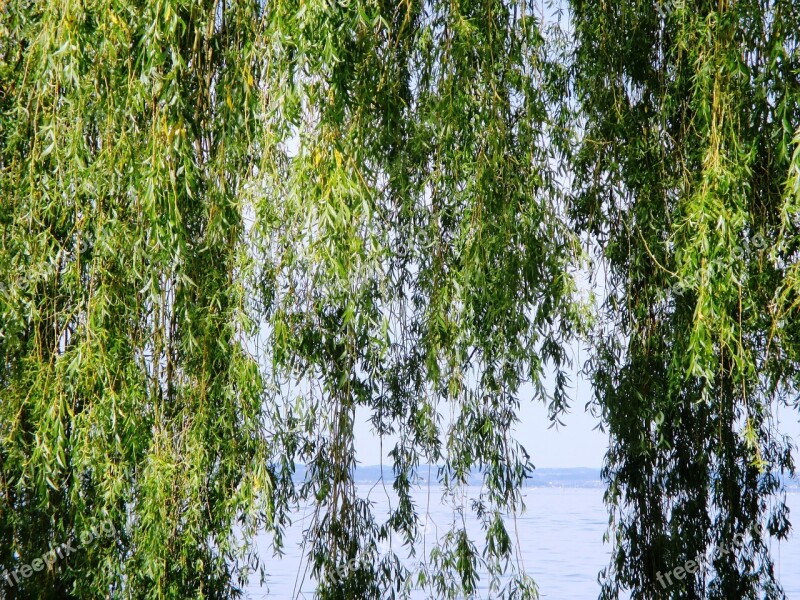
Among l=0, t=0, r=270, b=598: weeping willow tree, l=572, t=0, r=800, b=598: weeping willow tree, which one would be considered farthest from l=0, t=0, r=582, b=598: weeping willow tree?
l=572, t=0, r=800, b=598: weeping willow tree

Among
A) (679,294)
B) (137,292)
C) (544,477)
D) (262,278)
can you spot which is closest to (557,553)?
(544,477)

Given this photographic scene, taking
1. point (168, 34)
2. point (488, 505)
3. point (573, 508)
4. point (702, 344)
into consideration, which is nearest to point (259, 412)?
point (488, 505)

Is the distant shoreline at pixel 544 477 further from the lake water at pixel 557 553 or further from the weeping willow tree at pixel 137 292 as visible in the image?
the weeping willow tree at pixel 137 292

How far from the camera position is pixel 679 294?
310 cm

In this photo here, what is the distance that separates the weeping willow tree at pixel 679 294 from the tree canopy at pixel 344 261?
0.6 inches

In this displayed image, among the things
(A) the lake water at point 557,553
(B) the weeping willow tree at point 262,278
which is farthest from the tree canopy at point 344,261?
(A) the lake water at point 557,553

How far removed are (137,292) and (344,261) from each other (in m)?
0.68

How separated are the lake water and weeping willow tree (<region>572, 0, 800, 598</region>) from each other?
209cm

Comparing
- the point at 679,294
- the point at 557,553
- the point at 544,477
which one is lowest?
the point at 557,553

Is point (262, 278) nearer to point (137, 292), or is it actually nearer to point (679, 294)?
point (137, 292)

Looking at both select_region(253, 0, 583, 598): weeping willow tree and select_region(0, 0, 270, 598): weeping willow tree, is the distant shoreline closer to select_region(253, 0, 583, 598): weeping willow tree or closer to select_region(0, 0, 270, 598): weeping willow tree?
select_region(253, 0, 583, 598): weeping willow tree

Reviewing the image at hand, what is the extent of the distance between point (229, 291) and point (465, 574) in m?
1.18

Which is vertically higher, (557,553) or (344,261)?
(344,261)

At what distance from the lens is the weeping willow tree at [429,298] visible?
2703mm
